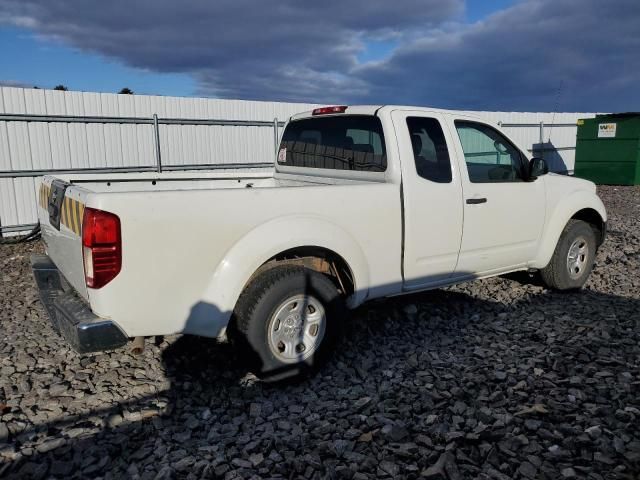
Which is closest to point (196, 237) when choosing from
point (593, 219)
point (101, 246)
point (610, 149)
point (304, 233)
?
point (101, 246)

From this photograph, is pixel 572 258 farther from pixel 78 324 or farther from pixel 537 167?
pixel 78 324

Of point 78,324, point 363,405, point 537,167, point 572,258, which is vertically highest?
point 537,167

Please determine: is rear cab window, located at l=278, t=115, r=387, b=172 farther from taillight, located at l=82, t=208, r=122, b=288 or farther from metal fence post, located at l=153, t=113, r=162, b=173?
metal fence post, located at l=153, t=113, r=162, b=173

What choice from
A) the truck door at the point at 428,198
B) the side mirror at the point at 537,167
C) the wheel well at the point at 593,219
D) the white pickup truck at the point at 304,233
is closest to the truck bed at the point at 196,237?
the white pickup truck at the point at 304,233

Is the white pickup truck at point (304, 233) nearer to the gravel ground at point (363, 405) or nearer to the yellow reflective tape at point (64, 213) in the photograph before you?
the yellow reflective tape at point (64, 213)

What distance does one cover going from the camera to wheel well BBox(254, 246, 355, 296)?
3.63 meters

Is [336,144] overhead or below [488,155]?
overhead

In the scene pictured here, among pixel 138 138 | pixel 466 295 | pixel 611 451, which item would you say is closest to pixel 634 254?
pixel 466 295

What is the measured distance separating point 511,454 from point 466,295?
2.95 metres

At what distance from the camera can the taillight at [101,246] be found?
284cm

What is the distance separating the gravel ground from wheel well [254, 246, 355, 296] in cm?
64

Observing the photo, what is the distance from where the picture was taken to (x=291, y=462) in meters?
2.81

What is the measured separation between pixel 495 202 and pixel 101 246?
327cm

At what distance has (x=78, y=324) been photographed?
9.40ft
